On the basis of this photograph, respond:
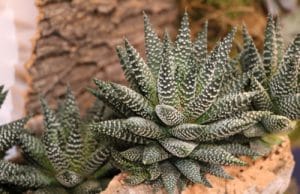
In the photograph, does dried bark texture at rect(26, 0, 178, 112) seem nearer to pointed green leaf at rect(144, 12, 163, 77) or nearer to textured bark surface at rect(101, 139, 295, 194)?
pointed green leaf at rect(144, 12, 163, 77)

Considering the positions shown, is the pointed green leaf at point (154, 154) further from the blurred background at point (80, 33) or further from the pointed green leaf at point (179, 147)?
the blurred background at point (80, 33)

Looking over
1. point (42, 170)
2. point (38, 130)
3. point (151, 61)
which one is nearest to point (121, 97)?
point (151, 61)

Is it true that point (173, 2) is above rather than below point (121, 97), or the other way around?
above

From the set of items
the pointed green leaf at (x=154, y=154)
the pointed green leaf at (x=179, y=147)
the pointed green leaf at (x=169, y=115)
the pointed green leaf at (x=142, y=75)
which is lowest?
the pointed green leaf at (x=154, y=154)

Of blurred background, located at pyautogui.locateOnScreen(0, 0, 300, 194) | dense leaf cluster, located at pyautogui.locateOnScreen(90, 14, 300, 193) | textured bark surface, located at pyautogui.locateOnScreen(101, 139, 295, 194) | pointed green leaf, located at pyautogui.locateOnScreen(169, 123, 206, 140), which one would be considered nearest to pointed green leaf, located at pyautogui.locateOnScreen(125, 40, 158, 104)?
dense leaf cluster, located at pyautogui.locateOnScreen(90, 14, 300, 193)

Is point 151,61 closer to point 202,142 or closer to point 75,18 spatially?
point 202,142

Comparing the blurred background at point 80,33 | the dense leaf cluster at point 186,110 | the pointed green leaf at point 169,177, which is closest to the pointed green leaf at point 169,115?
the dense leaf cluster at point 186,110

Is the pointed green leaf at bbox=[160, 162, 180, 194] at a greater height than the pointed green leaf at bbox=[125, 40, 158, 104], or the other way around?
the pointed green leaf at bbox=[125, 40, 158, 104]

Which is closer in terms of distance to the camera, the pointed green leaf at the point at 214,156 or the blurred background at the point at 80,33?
the pointed green leaf at the point at 214,156

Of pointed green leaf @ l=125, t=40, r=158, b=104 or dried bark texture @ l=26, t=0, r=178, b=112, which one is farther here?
dried bark texture @ l=26, t=0, r=178, b=112
